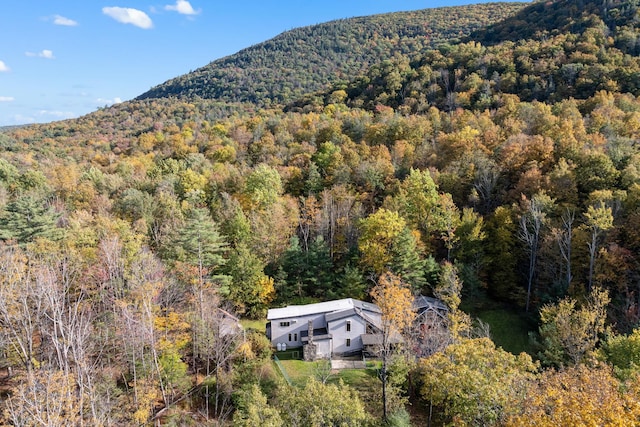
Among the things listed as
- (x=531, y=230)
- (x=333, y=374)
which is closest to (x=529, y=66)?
(x=531, y=230)

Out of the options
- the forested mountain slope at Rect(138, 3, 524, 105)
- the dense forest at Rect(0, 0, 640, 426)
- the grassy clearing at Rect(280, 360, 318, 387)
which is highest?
the forested mountain slope at Rect(138, 3, 524, 105)

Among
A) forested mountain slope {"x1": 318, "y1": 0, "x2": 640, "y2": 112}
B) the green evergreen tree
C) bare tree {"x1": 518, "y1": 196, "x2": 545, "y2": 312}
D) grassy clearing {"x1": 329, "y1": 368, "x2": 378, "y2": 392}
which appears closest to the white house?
grassy clearing {"x1": 329, "y1": 368, "x2": 378, "y2": 392}

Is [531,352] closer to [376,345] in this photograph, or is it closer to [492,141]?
[376,345]

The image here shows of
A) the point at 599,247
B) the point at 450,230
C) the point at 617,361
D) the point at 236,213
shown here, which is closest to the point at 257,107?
the point at 236,213

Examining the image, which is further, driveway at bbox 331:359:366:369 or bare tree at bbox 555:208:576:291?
bare tree at bbox 555:208:576:291

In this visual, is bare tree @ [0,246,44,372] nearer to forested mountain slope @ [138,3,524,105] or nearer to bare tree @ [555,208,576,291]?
bare tree @ [555,208,576,291]
